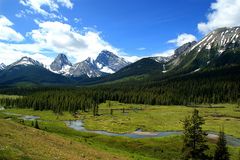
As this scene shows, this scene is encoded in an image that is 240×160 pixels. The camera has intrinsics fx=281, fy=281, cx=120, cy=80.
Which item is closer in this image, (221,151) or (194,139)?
(221,151)

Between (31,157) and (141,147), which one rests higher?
(31,157)

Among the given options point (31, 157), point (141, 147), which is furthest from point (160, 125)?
point (31, 157)

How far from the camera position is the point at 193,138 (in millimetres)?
64125

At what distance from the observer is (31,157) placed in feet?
95.8

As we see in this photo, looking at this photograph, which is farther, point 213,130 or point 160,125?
point 160,125

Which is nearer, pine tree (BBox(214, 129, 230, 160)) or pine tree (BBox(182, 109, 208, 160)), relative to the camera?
pine tree (BBox(214, 129, 230, 160))

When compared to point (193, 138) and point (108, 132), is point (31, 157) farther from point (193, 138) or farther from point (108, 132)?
point (108, 132)

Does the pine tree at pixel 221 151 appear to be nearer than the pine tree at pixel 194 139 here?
Yes

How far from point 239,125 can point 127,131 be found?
57.3 metres

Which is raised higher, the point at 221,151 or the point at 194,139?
the point at 194,139

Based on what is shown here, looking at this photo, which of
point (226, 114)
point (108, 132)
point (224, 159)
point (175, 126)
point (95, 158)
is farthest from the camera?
point (226, 114)

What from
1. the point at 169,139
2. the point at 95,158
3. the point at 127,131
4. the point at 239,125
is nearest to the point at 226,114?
the point at 239,125

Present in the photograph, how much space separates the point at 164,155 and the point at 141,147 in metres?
10.8

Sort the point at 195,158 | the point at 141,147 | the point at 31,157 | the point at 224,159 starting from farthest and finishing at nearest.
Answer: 1. the point at 141,147
2. the point at 195,158
3. the point at 224,159
4. the point at 31,157
